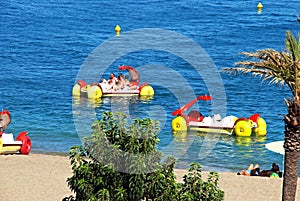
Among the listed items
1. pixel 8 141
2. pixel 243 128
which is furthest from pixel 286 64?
pixel 243 128

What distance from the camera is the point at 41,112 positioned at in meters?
44.9

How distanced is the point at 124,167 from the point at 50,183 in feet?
36.4

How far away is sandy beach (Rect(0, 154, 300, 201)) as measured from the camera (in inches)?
1004

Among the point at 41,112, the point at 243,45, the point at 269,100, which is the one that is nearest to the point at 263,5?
the point at 243,45

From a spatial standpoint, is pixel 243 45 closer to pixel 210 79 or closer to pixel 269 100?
pixel 210 79

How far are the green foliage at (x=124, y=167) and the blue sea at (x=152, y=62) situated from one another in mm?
16620

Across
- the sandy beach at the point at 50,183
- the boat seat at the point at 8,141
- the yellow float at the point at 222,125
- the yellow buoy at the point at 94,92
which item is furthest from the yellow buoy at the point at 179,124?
the boat seat at the point at 8,141

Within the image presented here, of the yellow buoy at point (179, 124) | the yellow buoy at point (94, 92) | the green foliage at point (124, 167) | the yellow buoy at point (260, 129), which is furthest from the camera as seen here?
the yellow buoy at point (94, 92)

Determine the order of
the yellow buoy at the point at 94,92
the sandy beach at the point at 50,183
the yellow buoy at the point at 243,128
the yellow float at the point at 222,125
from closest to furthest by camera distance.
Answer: the sandy beach at the point at 50,183, the yellow buoy at the point at 243,128, the yellow float at the point at 222,125, the yellow buoy at the point at 94,92

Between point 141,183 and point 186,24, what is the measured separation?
59624 millimetres

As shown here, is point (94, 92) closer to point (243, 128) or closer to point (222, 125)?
point (222, 125)

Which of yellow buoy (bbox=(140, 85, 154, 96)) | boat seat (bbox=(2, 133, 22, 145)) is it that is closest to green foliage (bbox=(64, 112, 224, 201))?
boat seat (bbox=(2, 133, 22, 145))

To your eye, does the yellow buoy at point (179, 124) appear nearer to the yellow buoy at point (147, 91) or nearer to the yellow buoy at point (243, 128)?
the yellow buoy at point (243, 128)

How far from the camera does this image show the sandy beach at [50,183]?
2550cm
